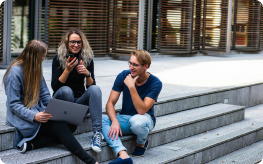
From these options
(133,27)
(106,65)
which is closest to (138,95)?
(106,65)

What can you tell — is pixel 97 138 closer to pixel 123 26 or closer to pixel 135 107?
pixel 135 107

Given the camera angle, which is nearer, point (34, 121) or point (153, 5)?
point (34, 121)

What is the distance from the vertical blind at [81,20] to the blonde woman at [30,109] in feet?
18.3

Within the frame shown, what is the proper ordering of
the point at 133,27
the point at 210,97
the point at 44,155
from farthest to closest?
the point at 133,27, the point at 210,97, the point at 44,155

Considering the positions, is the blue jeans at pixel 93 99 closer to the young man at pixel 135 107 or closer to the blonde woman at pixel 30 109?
the young man at pixel 135 107

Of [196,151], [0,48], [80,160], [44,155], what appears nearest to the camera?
[44,155]

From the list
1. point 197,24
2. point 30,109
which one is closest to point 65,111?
Result: point 30,109

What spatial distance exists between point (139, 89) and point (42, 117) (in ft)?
3.60

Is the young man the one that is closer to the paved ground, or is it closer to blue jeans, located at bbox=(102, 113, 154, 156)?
blue jeans, located at bbox=(102, 113, 154, 156)

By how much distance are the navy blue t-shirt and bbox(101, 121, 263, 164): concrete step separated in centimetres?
50

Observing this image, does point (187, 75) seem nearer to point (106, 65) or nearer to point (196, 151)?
point (106, 65)

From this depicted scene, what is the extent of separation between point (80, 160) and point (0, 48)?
16.3 ft

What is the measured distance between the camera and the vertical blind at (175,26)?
11656mm

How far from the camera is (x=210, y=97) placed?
612cm
